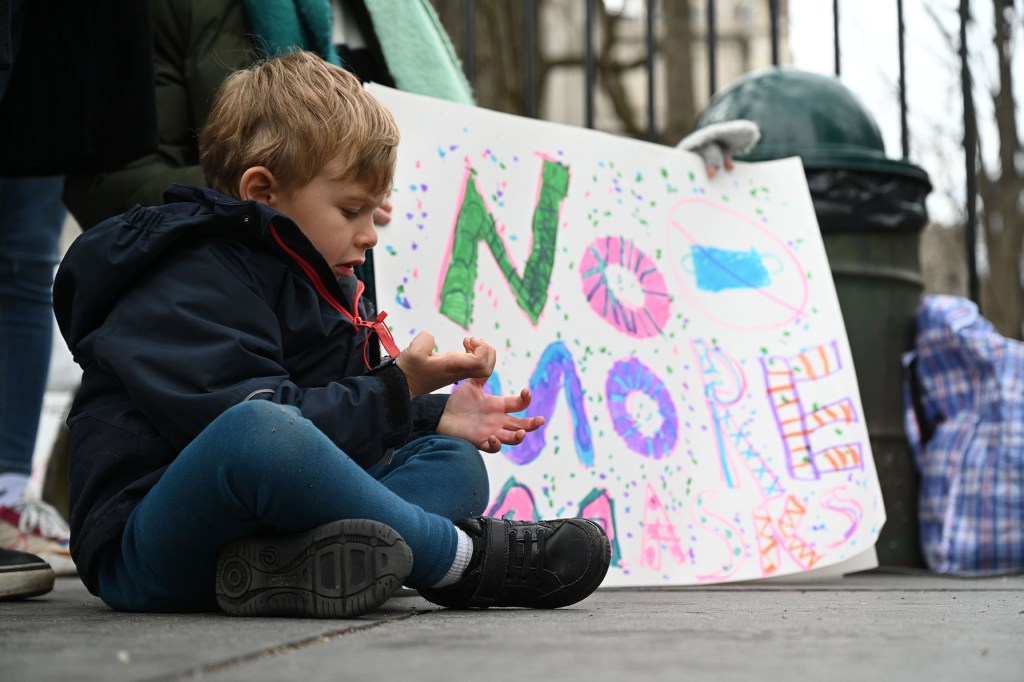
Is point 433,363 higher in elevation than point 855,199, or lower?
lower

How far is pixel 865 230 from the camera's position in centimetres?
327

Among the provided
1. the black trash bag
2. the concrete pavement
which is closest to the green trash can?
the black trash bag

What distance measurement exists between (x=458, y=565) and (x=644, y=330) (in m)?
1.17

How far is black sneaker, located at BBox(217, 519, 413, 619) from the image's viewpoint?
148cm

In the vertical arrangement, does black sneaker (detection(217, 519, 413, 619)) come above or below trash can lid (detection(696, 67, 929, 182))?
below

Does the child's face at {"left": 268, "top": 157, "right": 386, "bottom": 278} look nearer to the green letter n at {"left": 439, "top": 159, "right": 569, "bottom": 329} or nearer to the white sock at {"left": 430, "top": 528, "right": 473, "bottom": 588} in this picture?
the white sock at {"left": 430, "top": 528, "right": 473, "bottom": 588}

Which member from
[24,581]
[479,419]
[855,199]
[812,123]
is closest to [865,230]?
[855,199]

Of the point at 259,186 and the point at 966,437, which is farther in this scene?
the point at 966,437

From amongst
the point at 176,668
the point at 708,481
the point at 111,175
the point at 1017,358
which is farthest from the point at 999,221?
the point at 176,668

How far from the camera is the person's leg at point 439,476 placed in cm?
180

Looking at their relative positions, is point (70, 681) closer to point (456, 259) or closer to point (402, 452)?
point (402, 452)

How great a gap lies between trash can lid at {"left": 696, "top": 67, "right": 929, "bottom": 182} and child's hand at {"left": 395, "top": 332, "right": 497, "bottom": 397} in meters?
1.70

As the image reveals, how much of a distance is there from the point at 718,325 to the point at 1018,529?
91cm

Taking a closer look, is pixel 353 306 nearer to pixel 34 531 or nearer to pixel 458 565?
pixel 458 565
